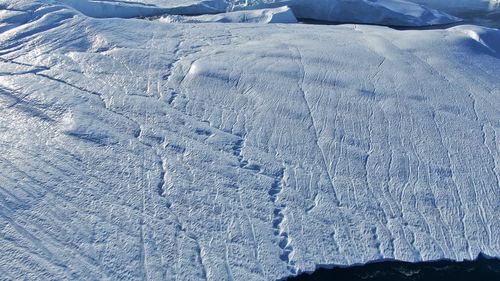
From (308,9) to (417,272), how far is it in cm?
515

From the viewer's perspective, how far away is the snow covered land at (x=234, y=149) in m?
2.56

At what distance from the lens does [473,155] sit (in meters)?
3.31

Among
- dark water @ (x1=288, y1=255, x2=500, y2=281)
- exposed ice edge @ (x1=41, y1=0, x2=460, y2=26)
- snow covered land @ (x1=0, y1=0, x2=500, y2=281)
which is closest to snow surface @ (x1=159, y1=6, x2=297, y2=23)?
exposed ice edge @ (x1=41, y1=0, x2=460, y2=26)

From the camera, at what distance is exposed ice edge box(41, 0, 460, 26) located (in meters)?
6.37

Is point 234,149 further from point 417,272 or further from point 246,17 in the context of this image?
point 246,17

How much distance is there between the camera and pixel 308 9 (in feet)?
23.5

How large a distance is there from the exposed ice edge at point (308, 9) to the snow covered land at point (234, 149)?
1.56m

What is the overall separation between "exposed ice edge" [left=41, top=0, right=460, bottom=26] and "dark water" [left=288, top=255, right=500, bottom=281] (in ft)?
13.9

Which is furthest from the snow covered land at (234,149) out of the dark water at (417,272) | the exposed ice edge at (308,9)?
the exposed ice edge at (308,9)

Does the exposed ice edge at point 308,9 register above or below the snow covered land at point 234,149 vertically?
below

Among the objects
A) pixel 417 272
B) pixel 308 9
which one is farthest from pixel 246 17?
pixel 417 272

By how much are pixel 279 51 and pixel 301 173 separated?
1563 millimetres

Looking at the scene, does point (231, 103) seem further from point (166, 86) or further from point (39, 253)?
point (39, 253)

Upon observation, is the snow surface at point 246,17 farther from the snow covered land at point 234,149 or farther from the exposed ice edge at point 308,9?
the snow covered land at point 234,149
